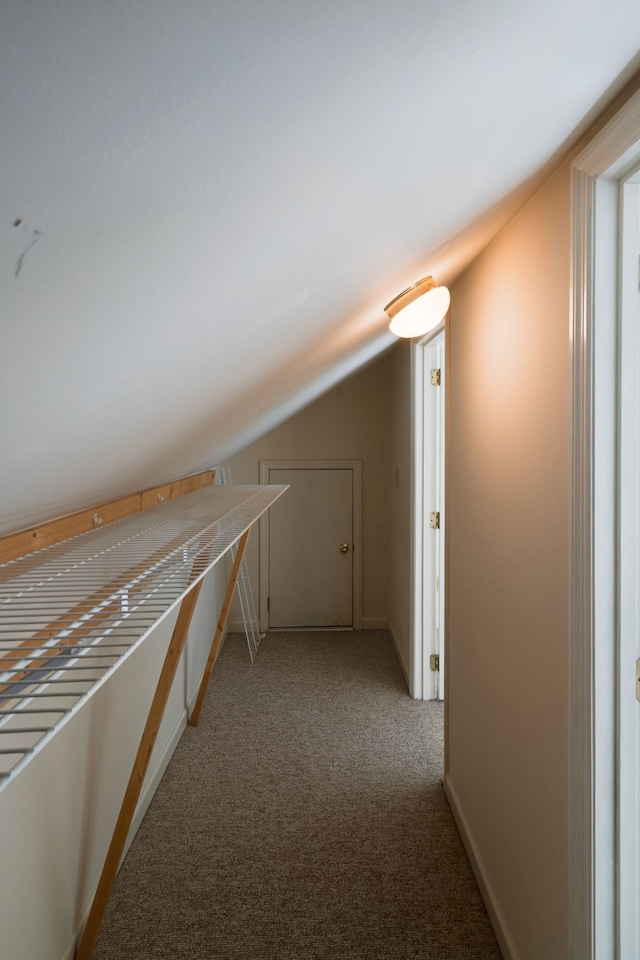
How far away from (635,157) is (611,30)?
0.44 m

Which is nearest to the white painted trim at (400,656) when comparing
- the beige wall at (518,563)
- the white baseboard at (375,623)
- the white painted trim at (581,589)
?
the white baseboard at (375,623)

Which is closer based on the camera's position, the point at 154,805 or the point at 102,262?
the point at 102,262

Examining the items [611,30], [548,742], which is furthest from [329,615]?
[611,30]

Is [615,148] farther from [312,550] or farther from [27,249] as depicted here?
[312,550]

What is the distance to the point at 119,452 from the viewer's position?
49.1 inches

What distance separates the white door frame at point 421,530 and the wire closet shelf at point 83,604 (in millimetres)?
2140

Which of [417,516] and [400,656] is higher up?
[417,516]

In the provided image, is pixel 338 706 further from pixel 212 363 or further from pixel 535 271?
pixel 212 363

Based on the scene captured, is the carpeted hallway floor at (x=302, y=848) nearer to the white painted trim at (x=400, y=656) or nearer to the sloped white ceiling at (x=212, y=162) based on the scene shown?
the white painted trim at (x=400, y=656)

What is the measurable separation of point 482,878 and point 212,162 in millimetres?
2436

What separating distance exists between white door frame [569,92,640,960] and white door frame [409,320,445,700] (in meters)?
2.46

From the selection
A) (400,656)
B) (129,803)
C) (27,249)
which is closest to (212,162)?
(27,249)

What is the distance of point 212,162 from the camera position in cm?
50

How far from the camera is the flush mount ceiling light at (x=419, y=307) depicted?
5.64 feet
